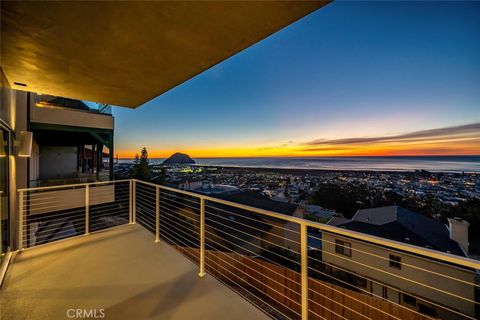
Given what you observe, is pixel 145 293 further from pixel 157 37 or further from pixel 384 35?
pixel 384 35

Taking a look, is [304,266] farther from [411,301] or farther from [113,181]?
[411,301]

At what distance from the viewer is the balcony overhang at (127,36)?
1.43m

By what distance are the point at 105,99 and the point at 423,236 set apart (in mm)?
10820

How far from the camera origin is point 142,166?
23.9 m

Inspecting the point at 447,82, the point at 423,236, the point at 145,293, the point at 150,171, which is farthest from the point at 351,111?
the point at 150,171

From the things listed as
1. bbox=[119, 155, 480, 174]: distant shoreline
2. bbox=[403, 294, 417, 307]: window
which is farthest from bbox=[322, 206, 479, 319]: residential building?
bbox=[119, 155, 480, 174]: distant shoreline

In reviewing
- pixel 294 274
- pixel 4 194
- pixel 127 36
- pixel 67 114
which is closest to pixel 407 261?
pixel 294 274

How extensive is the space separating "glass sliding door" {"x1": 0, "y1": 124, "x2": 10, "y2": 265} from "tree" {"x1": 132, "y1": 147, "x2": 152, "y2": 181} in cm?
2116

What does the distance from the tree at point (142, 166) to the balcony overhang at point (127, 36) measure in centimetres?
2207

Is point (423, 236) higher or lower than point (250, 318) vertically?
lower

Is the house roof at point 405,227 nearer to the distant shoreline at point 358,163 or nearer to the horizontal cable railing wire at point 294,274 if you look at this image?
the horizontal cable railing wire at point 294,274

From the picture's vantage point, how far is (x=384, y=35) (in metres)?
5.56

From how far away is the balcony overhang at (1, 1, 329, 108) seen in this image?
143 centimetres

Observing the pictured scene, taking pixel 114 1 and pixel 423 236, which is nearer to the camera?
pixel 114 1
